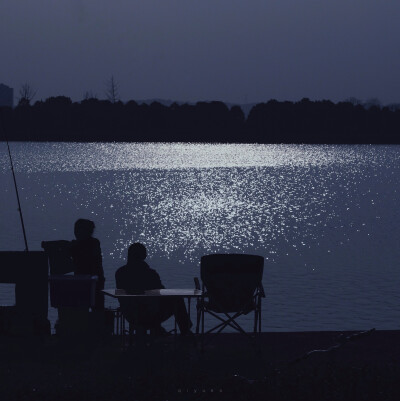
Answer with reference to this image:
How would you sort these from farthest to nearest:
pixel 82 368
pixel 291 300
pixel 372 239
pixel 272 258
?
pixel 372 239 < pixel 272 258 < pixel 291 300 < pixel 82 368

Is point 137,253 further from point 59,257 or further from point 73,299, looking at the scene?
point 59,257

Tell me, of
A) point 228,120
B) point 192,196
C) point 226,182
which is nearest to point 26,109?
point 228,120

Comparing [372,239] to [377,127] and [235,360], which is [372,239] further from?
[377,127]

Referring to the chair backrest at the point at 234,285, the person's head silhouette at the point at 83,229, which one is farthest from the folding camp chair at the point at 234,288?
the person's head silhouette at the point at 83,229

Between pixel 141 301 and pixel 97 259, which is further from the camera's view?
pixel 97 259

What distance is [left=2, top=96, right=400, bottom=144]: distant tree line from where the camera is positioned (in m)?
171

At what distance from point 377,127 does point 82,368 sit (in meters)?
181

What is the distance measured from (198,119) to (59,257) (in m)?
166

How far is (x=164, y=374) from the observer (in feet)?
24.6

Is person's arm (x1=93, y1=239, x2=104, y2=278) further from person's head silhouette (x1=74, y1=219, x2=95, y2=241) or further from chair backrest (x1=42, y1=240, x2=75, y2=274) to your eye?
chair backrest (x1=42, y1=240, x2=75, y2=274)

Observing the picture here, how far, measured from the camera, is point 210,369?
8.12 metres

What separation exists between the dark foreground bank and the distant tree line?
526 feet

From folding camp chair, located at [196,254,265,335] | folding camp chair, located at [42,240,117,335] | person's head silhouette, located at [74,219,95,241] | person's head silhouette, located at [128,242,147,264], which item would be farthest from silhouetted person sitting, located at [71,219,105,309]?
folding camp chair, located at [196,254,265,335]

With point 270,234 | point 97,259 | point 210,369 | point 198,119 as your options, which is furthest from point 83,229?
A: point 198,119
